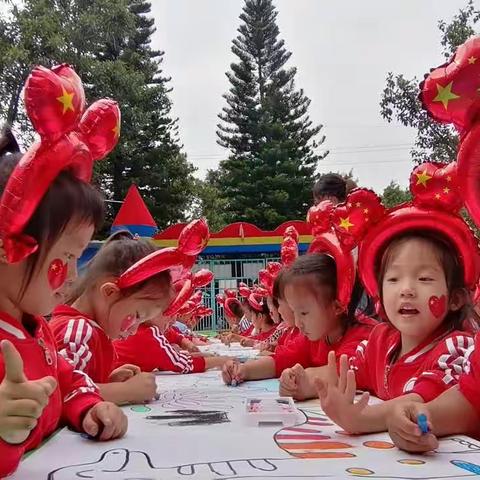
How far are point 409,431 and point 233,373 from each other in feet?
4.72

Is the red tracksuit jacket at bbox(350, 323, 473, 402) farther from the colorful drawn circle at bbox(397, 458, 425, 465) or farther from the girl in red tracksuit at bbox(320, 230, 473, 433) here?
the colorful drawn circle at bbox(397, 458, 425, 465)

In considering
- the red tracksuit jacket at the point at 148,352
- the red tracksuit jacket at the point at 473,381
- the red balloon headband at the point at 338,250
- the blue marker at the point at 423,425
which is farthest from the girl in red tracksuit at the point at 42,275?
the red tracksuit jacket at the point at 148,352

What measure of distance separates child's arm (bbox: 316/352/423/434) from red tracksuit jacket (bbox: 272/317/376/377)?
89 centimetres

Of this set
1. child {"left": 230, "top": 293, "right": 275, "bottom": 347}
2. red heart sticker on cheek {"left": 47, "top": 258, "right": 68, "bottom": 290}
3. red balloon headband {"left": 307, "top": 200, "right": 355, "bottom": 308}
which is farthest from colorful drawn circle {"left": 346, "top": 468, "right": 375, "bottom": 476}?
child {"left": 230, "top": 293, "right": 275, "bottom": 347}

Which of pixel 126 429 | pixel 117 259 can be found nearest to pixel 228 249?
pixel 117 259

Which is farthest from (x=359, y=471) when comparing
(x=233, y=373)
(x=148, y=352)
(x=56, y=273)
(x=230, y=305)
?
(x=230, y=305)

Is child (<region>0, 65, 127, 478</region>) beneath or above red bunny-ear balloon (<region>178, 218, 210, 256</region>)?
beneath

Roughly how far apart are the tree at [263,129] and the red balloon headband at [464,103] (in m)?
21.4

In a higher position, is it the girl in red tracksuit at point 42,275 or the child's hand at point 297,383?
the girl in red tracksuit at point 42,275

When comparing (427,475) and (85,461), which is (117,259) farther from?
(427,475)

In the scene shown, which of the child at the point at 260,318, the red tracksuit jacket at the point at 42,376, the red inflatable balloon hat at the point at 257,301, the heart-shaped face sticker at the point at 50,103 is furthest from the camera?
the red inflatable balloon hat at the point at 257,301

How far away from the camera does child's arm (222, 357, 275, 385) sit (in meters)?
2.56

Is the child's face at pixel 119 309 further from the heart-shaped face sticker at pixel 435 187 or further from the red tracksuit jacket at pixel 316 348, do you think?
the heart-shaped face sticker at pixel 435 187

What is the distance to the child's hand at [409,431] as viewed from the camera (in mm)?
1174
